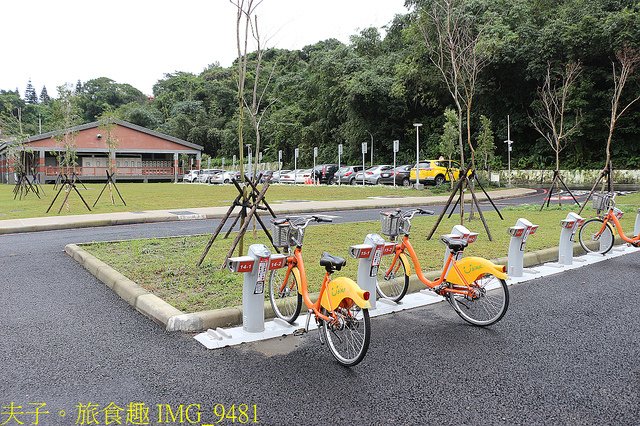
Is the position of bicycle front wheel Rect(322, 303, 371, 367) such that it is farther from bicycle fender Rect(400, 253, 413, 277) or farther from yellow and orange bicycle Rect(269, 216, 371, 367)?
bicycle fender Rect(400, 253, 413, 277)

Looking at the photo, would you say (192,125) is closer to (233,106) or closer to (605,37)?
(233,106)

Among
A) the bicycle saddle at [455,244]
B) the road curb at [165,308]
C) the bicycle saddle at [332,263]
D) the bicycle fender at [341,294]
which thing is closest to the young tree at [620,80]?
the road curb at [165,308]

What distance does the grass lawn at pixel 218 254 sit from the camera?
20.2ft

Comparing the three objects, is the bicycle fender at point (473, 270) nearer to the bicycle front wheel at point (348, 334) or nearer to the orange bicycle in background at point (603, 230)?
the bicycle front wheel at point (348, 334)

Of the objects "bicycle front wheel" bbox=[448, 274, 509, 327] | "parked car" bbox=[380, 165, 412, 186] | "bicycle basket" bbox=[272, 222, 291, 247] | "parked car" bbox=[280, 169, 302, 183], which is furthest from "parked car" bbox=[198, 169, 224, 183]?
"bicycle front wheel" bbox=[448, 274, 509, 327]

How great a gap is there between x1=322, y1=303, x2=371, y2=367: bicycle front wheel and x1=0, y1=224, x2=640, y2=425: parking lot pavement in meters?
0.11

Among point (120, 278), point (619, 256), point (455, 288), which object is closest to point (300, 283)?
point (455, 288)

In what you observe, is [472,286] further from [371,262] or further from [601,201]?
[601,201]

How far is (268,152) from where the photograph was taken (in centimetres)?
6962

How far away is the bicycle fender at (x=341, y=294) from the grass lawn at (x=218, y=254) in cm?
159

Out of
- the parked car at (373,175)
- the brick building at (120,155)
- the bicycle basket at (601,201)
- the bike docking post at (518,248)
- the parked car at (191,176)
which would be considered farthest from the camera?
the parked car at (191,176)

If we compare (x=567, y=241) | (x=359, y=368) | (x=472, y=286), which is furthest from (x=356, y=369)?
(x=567, y=241)

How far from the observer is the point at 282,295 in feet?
18.5

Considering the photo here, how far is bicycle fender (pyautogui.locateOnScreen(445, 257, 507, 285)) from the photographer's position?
17.1 feet
